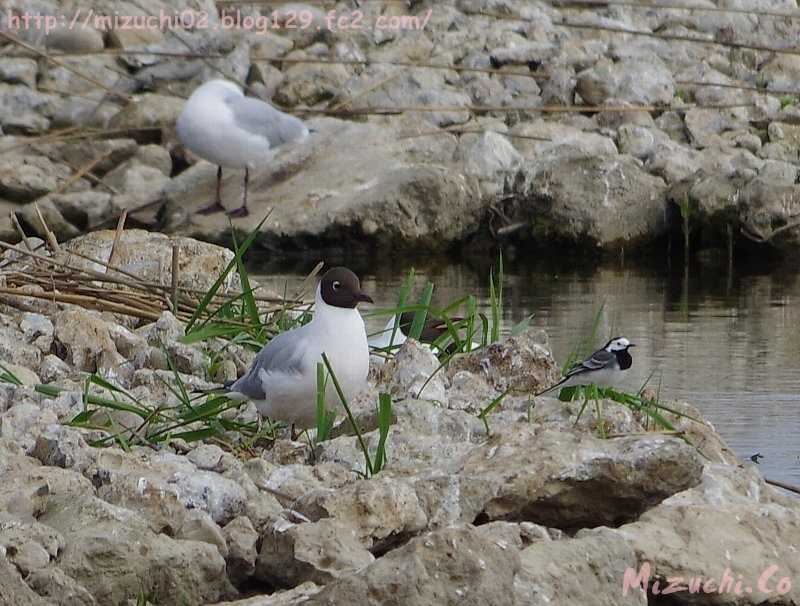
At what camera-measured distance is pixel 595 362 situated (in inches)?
243

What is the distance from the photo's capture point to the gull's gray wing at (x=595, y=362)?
607 centimetres

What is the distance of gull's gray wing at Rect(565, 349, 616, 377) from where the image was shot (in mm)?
6070

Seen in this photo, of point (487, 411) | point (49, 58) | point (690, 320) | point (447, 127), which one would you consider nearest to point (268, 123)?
point (447, 127)

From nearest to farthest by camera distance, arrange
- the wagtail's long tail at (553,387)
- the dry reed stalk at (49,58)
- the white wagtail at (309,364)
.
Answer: the white wagtail at (309,364) → the wagtail's long tail at (553,387) → the dry reed stalk at (49,58)

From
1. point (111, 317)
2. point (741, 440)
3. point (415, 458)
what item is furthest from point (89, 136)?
point (415, 458)

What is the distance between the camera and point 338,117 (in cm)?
1468

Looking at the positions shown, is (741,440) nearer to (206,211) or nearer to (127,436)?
(127,436)

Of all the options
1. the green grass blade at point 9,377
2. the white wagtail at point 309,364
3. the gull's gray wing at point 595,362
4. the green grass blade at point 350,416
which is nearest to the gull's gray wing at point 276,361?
the white wagtail at point 309,364

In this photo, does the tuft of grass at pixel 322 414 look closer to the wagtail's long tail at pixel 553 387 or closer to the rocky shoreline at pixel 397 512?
the rocky shoreline at pixel 397 512

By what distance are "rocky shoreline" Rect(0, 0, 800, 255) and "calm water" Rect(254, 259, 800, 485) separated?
20.5 inches

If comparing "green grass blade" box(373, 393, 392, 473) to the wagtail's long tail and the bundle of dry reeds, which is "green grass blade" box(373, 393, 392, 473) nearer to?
the wagtail's long tail

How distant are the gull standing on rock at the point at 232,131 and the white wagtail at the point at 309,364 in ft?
25.7

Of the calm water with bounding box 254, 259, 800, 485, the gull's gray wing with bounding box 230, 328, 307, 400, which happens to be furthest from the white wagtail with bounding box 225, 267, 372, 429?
the calm water with bounding box 254, 259, 800, 485

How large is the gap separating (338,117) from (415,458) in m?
10.0
